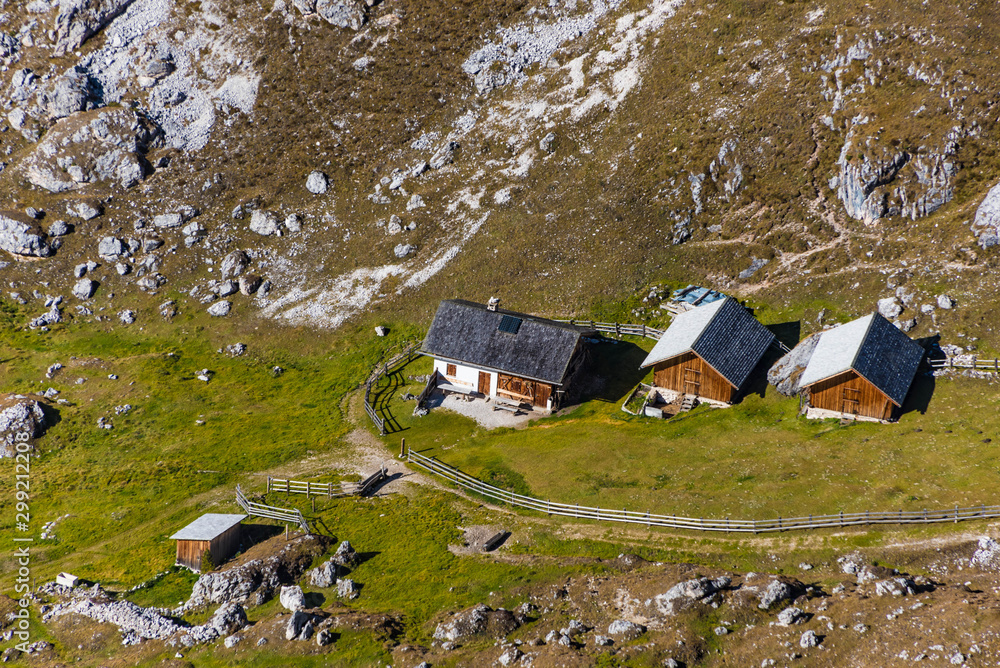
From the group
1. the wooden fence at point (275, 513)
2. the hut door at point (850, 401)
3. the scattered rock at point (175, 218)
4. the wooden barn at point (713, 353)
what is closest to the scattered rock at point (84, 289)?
the scattered rock at point (175, 218)

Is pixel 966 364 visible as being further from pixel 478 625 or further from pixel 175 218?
pixel 175 218

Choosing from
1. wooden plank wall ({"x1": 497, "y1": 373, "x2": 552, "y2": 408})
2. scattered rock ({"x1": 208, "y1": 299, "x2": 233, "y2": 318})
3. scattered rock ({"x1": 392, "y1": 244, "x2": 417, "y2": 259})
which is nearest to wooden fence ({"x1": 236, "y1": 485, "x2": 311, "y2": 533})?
wooden plank wall ({"x1": 497, "y1": 373, "x2": 552, "y2": 408})

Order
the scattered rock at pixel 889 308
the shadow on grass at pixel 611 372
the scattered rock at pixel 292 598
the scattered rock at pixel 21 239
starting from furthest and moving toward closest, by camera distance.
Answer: the scattered rock at pixel 21 239 → the shadow on grass at pixel 611 372 → the scattered rock at pixel 889 308 → the scattered rock at pixel 292 598

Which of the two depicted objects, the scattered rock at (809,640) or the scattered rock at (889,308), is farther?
the scattered rock at (889,308)

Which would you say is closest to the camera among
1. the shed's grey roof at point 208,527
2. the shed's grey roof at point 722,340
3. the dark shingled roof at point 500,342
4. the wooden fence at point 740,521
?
the wooden fence at point 740,521

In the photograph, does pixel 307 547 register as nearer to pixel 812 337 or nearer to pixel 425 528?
pixel 425 528

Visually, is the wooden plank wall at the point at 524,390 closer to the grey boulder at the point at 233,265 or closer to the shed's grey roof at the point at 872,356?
the shed's grey roof at the point at 872,356
